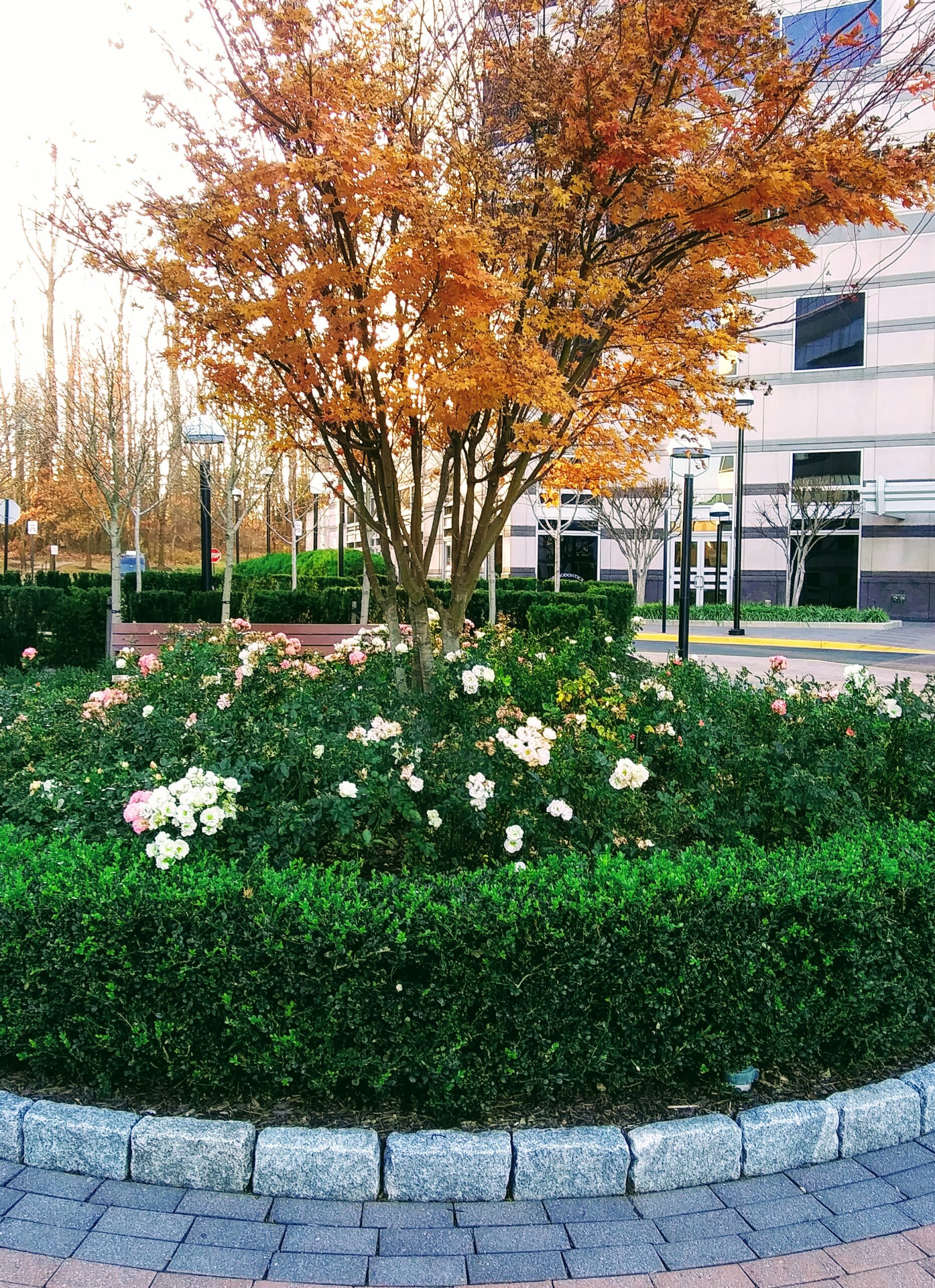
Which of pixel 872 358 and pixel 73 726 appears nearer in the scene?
pixel 73 726

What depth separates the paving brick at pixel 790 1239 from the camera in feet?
7.49

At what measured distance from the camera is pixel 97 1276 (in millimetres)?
2150

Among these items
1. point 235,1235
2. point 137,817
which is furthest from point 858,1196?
point 137,817

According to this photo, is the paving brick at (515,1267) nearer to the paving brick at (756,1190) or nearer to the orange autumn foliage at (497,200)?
the paving brick at (756,1190)

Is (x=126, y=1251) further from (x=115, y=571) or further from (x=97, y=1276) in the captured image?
(x=115, y=571)

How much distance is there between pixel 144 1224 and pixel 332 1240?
50 cm

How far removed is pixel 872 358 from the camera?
90.1 ft

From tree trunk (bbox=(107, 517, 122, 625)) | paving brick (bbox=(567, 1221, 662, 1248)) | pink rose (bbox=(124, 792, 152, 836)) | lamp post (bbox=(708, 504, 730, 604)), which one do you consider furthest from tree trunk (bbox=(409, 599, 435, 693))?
lamp post (bbox=(708, 504, 730, 604))

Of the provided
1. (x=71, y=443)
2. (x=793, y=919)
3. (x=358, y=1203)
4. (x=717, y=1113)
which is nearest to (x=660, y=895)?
(x=793, y=919)

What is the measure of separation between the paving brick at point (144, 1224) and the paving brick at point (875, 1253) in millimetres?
1692

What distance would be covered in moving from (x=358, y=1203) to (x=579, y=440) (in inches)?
192

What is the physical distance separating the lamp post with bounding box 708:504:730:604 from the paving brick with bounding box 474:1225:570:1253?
27.5 meters

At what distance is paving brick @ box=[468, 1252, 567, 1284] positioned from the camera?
2.17m

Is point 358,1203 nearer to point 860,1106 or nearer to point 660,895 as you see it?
point 660,895
